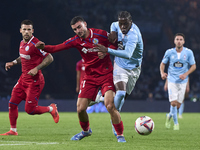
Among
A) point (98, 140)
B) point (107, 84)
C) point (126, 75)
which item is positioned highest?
point (126, 75)

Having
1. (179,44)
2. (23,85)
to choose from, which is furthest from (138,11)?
(23,85)

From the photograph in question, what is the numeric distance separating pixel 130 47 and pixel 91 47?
58 cm

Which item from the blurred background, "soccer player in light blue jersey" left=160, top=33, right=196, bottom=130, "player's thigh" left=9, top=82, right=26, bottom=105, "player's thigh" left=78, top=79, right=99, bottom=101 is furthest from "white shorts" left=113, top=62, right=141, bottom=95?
the blurred background

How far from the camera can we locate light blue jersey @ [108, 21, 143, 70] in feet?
18.5

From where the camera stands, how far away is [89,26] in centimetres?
2438

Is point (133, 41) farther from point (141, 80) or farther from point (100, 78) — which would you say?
point (141, 80)

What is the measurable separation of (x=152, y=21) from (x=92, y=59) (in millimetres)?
19976

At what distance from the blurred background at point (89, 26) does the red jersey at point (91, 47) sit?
1372 centimetres

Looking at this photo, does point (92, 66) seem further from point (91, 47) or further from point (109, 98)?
point (109, 98)

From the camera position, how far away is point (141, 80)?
2402 cm

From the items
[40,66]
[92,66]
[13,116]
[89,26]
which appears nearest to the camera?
[92,66]

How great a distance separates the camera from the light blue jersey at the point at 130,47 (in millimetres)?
5637

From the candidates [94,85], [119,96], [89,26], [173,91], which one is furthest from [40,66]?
[89,26]

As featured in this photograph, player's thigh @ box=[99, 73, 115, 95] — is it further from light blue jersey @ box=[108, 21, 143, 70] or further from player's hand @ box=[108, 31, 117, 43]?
player's hand @ box=[108, 31, 117, 43]
